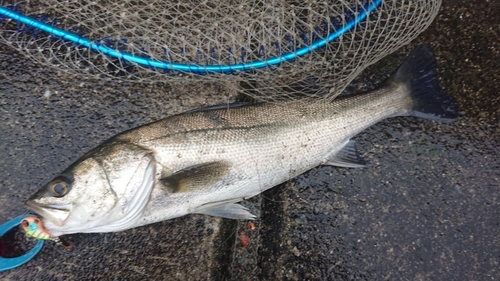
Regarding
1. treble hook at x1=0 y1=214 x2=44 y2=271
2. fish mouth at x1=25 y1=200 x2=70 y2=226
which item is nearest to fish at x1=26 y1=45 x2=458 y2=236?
fish mouth at x1=25 y1=200 x2=70 y2=226

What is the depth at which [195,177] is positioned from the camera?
75.9 inches

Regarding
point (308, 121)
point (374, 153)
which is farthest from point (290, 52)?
point (374, 153)

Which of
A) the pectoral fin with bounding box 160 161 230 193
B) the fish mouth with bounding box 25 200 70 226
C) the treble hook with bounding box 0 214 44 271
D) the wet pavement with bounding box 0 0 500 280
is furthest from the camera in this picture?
the wet pavement with bounding box 0 0 500 280

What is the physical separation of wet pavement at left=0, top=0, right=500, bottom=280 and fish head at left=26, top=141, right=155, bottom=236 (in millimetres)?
435

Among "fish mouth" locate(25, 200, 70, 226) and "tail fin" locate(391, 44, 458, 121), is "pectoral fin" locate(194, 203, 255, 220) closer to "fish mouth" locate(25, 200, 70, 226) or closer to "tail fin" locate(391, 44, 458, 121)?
"fish mouth" locate(25, 200, 70, 226)

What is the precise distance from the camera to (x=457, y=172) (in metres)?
2.33

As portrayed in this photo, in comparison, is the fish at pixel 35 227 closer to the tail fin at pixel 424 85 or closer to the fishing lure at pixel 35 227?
the fishing lure at pixel 35 227

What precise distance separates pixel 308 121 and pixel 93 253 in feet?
4.82

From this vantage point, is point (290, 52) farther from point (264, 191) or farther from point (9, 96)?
point (9, 96)

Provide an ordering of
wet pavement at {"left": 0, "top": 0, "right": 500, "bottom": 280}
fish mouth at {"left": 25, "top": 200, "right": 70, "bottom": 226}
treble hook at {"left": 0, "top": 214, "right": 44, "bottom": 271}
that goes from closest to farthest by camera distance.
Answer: fish mouth at {"left": 25, "top": 200, "right": 70, "bottom": 226} → treble hook at {"left": 0, "top": 214, "right": 44, "bottom": 271} → wet pavement at {"left": 0, "top": 0, "right": 500, "bottom": 280}

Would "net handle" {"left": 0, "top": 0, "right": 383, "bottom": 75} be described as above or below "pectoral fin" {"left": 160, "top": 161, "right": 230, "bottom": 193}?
above

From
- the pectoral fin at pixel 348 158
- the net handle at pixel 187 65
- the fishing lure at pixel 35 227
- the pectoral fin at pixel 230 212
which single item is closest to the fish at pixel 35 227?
the fishing lure at pixel 35 227

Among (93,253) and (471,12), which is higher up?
(471,12)

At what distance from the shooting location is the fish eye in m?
1.80
